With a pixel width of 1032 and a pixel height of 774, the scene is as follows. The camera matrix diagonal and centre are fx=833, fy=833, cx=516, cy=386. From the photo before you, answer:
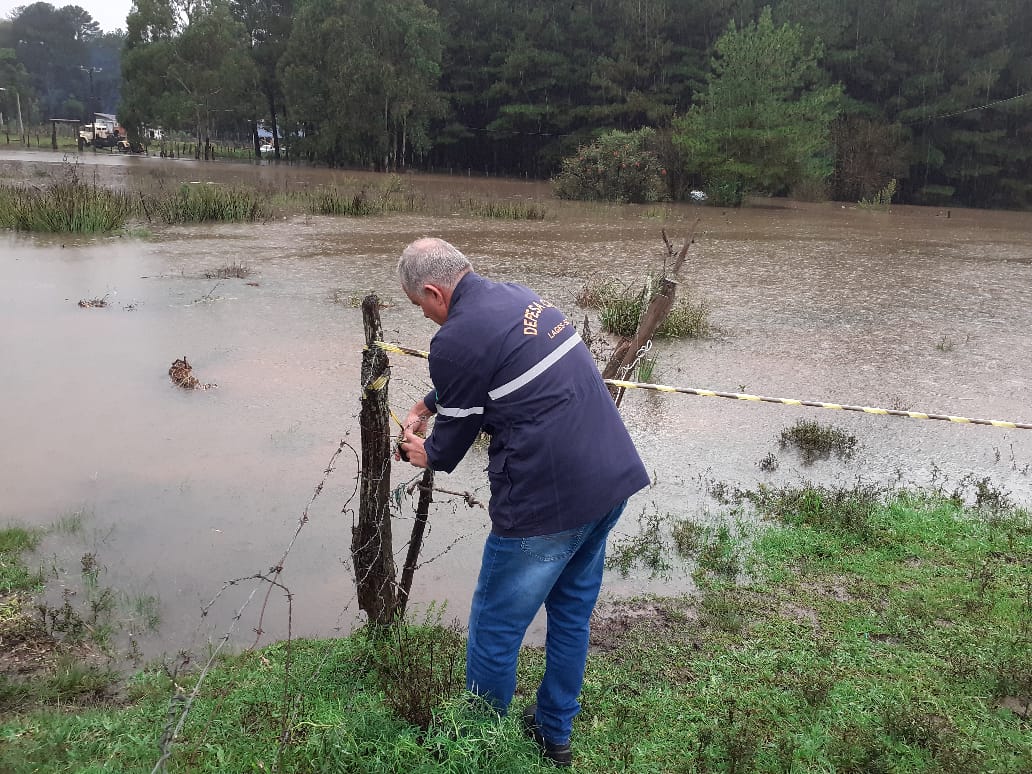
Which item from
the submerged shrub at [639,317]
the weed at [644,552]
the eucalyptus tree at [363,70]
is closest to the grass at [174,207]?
the submerged shrub at [639,317]

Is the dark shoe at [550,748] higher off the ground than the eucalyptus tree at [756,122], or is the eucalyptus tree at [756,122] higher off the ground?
the eucalyptus tree at [756,122]

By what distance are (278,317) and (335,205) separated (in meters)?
11.3

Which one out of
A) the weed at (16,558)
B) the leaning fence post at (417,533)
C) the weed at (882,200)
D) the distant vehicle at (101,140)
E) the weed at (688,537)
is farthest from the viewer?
the distant vehicle at (101,140)

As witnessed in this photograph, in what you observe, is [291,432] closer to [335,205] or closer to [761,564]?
[761,564]

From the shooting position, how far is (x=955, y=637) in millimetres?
4035

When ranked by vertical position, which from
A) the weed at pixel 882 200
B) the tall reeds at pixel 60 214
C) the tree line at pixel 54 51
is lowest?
the tall reeds at pixel 60 214

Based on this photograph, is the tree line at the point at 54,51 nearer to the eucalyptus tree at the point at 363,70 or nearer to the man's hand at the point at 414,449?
the eucalyptus tree at the point at 363,70

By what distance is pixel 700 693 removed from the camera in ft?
11.7

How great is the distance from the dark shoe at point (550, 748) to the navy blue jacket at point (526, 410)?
0.85 meters

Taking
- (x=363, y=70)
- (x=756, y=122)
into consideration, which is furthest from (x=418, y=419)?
(x=363, y=70)

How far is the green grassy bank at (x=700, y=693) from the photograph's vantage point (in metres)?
2.84

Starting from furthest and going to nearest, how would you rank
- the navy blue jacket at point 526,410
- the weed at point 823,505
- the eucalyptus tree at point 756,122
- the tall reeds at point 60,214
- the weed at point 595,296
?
the eucalyptus tree at point 756,122 → the tall reeds at point 60,214 → the weed at point 595,296 → the weed at point 823,505 → the navy blue jacket at point 526,410

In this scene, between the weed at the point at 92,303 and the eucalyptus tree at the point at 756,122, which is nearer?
the weed at the point at 92,303

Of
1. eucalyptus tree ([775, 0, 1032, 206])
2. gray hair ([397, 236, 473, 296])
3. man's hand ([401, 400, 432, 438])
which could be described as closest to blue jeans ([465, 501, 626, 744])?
man's hand ([401, 400, 432, 438])
